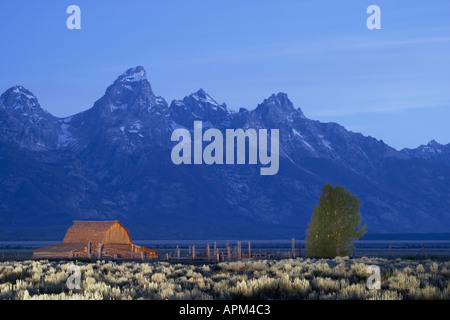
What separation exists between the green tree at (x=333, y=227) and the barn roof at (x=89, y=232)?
2513 centimetres

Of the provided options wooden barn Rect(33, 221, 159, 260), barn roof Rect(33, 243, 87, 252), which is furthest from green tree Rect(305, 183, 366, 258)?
barn roof Rect(33, 243, 87, 252)

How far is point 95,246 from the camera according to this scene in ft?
215

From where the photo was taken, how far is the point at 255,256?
2680 inches

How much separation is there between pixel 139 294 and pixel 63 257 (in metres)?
45.1

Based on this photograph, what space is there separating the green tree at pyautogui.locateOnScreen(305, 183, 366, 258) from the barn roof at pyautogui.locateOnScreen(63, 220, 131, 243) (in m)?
25.1

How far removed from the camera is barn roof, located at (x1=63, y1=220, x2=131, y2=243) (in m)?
68.8

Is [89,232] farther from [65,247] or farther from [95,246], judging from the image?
[95,246]

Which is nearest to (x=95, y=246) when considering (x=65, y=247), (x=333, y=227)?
(x=65, y=247)

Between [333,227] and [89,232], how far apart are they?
28998mm

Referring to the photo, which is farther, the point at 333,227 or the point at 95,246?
the point at 95,246

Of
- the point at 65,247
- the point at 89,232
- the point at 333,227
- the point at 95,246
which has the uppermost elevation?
the point at 333,227

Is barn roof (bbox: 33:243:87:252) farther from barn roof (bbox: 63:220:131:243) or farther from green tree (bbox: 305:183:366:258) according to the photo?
green tree (bbox: 305:183:366:258)
